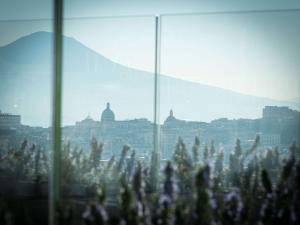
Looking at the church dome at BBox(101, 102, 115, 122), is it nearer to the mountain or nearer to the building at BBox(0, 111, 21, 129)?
the mountain

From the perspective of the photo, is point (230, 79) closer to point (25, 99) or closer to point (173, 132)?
point (173, 132)

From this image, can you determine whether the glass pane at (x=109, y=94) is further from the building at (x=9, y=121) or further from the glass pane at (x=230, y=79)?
the building at (x=9, y=121)

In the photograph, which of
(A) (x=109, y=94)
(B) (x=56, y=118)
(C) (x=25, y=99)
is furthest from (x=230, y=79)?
(C) (x=25, y=99)

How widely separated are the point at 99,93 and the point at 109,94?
79 millimetres

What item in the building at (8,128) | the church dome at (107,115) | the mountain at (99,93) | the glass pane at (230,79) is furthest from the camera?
the building at (8,128)

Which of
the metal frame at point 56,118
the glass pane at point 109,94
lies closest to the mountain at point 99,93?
the glass pane at point 109,94

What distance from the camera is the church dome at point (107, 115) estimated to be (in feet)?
12.4

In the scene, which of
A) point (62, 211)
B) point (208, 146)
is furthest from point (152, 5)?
point (62, 211)

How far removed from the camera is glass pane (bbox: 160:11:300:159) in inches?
135

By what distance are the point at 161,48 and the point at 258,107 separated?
792 millimetres

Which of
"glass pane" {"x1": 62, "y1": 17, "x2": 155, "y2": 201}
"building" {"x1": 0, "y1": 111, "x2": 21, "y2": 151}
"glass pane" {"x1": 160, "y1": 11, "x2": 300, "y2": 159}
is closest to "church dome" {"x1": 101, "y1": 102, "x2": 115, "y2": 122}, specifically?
"glass pane" {"x1": 62, "y1": 17, "x2": 155, "y2": 201}

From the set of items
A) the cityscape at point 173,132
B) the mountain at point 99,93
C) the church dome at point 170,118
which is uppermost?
the mountain at point 99,93

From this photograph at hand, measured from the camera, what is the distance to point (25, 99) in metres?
4.03

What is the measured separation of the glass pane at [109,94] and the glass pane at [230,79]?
148 millimetres
